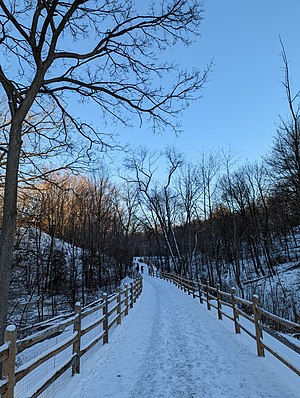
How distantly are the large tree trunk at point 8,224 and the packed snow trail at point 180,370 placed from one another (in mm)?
1840

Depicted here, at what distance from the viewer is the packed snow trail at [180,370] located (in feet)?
12.6

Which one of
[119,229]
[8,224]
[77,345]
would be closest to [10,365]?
[77,345]

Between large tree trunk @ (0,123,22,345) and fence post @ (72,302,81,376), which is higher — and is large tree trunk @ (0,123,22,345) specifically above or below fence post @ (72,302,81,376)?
above

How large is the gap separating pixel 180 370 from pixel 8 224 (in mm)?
4009

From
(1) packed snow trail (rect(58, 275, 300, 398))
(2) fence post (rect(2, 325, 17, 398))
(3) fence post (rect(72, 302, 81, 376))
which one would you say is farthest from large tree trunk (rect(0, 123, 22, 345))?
(2) fence post (rect(2, 325, 17, 398))

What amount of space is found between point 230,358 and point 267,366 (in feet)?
2.33

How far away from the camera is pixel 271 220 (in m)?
38.1

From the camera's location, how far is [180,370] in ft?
15.1

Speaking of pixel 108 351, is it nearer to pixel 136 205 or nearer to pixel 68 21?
pixel 68 21

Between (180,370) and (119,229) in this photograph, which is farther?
(119,229)

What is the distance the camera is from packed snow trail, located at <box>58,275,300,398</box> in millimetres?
3832

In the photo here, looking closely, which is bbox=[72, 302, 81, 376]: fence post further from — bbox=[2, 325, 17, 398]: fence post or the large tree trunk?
bbox=[2, 325, 17, 398]: fence post

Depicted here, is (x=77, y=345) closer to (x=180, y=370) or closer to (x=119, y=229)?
(x=180, y=370)

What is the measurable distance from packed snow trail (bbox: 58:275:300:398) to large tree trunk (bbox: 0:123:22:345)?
1840 mm
